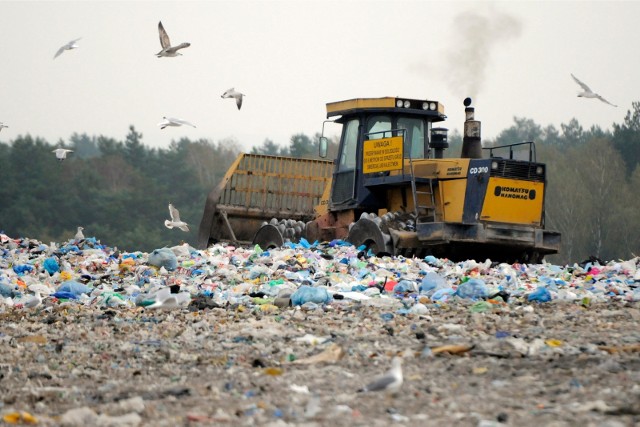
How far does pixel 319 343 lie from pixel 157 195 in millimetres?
38794

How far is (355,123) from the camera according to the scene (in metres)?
13.3

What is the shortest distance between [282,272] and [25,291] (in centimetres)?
252

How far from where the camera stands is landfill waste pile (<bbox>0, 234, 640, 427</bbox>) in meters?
4.63

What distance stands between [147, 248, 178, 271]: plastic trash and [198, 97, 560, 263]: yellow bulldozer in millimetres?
2147

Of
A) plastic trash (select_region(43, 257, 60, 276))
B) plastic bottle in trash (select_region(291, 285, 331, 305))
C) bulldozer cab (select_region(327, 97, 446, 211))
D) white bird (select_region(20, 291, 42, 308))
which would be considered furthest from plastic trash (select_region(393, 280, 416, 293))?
plastic trash (select_region(43, 257, 60, 276))

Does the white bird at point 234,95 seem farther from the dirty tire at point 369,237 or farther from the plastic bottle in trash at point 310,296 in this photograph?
the plastic bottle in trash at point 310,296

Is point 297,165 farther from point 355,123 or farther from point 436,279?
point 436,279

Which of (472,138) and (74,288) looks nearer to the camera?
(74,288)

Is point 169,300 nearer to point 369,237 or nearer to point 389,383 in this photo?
point 369,237

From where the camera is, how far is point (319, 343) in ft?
21.5

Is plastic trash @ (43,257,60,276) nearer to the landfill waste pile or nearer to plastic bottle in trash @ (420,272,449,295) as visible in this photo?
the landfill waste pile

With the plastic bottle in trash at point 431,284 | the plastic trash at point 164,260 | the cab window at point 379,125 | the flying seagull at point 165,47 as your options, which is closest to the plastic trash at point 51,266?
the plastic trash at point 164,260

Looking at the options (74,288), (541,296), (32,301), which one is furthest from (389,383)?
(74,288)

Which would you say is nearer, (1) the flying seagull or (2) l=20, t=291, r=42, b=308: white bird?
(2) l=20, t=291, r=42, b=308: white bird
